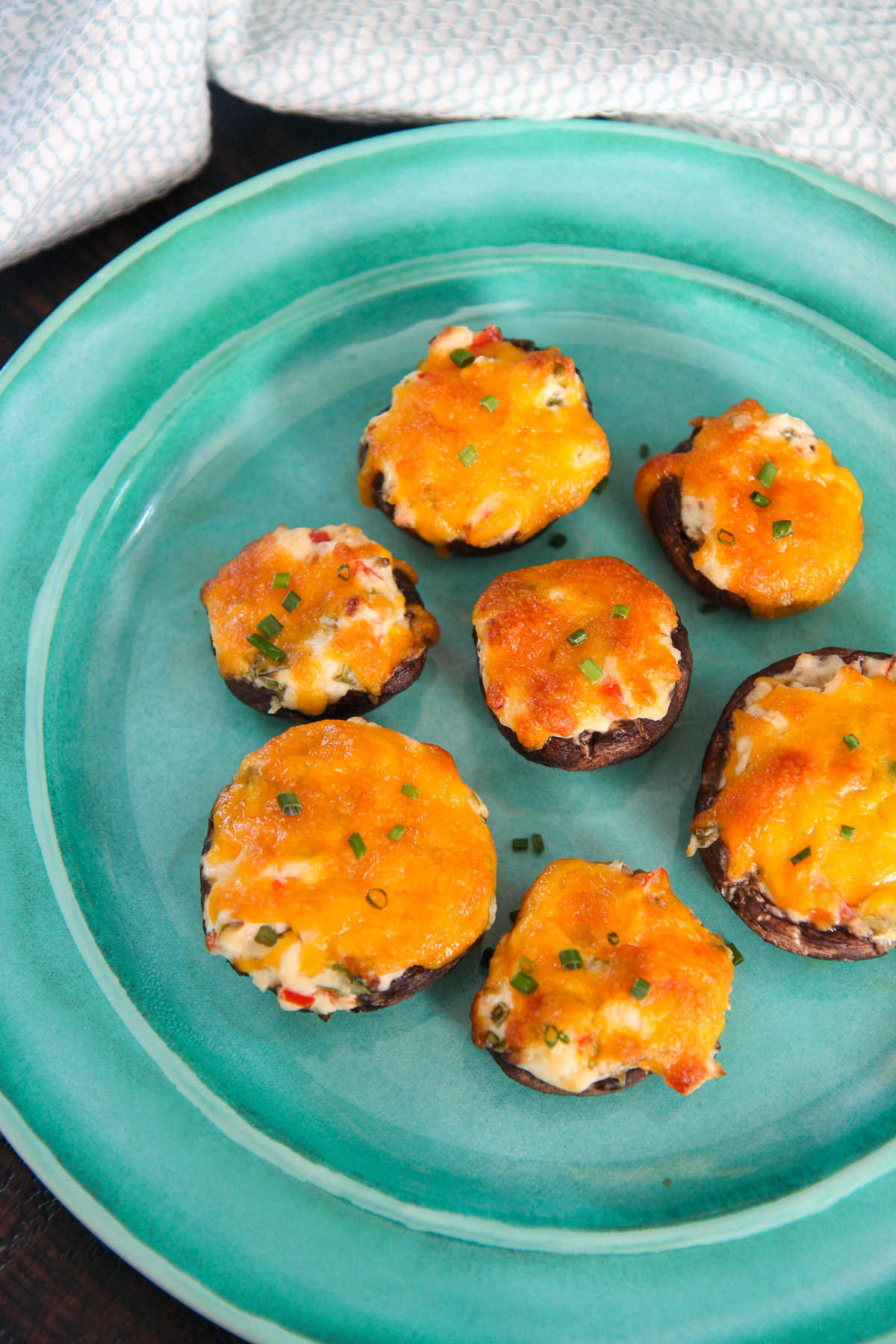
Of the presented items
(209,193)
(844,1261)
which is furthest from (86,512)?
(844,1261)

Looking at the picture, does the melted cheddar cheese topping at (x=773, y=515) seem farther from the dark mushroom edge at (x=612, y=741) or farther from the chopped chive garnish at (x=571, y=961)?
the chopped chive garnish at (x=571, y=961)

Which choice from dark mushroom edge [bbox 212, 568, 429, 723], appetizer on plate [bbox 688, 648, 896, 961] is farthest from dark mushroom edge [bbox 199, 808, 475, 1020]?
appetizer on plate [bbox 688, 648, 896, 961]

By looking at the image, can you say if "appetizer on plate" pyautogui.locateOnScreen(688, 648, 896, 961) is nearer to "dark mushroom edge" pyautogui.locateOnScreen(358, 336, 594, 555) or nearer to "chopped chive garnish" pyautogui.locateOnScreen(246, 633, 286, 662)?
"dark mushroom edge" pyautogui.locateOnScreen(358, 336, 594, 555)

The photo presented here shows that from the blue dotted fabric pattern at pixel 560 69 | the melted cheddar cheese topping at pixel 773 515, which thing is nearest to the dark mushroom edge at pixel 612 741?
the melted cheddar cheese topping at pixel 773 515

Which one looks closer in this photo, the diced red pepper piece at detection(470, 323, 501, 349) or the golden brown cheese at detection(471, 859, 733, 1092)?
the golden brown cheese at detection(471, 859, 733, 1092)

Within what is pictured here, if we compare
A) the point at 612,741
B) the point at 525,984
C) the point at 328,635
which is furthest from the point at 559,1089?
the point at 328,635

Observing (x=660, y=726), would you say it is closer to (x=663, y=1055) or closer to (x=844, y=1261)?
(x=663, y=1055)

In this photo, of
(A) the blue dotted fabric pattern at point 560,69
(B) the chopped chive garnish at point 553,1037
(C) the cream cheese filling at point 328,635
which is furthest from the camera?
(A) the blue dotted fabric pattern at point 560,69
